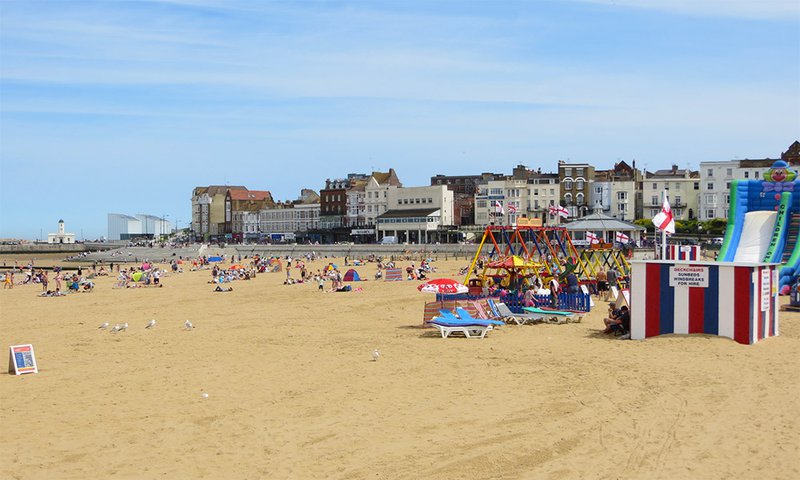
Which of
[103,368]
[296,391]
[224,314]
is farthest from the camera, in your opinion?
[224,314]

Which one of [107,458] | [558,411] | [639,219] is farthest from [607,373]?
[639,219]

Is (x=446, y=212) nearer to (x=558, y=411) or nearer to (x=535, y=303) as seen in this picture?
(x=535, y=303)

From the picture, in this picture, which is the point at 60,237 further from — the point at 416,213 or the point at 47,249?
the point at 416,213

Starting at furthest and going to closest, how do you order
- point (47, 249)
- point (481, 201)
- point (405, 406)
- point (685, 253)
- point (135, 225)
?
point (135, 225) → point (47, 249) → point (481, 201) → point (685, 253) → point (405, 406)

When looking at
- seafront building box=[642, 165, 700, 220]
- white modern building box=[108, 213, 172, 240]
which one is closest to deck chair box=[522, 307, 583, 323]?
seafront building box=[642, 165, 700, 220]

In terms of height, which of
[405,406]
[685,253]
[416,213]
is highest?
[416,213]

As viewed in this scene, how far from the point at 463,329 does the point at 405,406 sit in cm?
695

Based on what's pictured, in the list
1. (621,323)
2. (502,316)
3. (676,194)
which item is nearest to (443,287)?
(502,316)

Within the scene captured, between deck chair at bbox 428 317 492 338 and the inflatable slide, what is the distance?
15056mm

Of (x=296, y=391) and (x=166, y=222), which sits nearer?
(x=296, y=391)

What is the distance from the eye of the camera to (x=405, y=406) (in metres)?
11.2

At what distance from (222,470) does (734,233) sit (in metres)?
28.0

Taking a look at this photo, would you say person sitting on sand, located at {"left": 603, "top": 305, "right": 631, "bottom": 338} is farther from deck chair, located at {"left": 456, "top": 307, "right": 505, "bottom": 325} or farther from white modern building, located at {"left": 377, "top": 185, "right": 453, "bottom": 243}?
white modern building, located at {"left": 377, "top": 185, "right": 453, "bottom": 243}

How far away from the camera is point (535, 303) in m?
21.5
